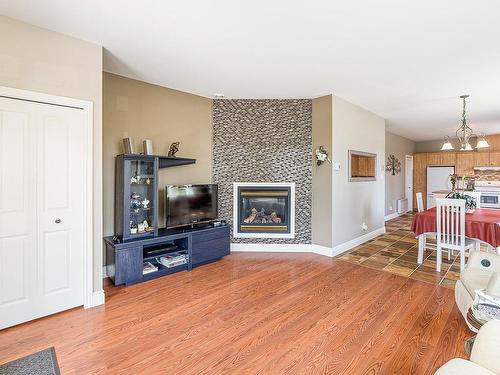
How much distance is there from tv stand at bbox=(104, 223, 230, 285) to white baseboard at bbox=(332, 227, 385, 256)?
1783 millimetres

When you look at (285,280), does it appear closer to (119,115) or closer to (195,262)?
(195,262)

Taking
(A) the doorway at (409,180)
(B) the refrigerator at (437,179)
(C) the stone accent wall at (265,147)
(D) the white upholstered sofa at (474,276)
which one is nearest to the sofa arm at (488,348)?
(D) the white upholstered sofa at (474,276)

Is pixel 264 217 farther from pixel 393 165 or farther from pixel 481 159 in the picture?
pixel 481 159

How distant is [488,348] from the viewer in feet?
4.08

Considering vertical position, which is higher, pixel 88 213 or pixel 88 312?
pixel 88 213

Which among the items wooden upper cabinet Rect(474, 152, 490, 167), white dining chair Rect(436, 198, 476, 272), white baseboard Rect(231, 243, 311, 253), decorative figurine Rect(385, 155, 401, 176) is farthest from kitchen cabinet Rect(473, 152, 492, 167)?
white baseboard Rect(231, 243, 311, 253)

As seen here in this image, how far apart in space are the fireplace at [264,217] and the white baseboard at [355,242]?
2.45ft

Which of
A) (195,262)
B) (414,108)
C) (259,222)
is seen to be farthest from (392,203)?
(195,262)

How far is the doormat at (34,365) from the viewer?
1.78 metres

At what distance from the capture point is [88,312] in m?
2.57

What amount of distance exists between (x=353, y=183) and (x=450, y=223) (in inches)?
63.4

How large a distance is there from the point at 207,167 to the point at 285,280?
7.23 feet

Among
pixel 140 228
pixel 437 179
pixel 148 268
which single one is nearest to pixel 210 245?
pixel 148 268

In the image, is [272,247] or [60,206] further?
[272,247]
